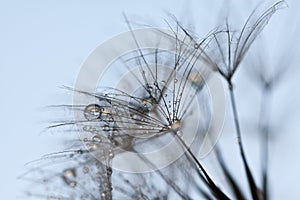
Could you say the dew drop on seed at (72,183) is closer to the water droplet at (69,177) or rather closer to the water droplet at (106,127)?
the water droplet at (69,177)

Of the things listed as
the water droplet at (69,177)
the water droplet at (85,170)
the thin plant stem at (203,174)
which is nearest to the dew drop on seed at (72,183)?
the water droplet at (69,177)

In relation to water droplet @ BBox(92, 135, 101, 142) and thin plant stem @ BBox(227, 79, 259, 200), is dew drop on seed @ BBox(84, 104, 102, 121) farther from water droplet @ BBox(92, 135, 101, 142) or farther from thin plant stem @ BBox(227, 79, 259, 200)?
thin plant stem @ BBox(227, 79, 259, 200)

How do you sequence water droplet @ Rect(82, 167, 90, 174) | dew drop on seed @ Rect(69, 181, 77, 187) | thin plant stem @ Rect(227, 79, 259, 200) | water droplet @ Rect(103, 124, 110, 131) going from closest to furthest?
thin plant stem @ Rect(227, 79, 259, 200) → water droplet @ Rect(103, 124, 110, 131) → water droplet @ Rect(82, 167, 90, 174) → dew drop on seed @ Rect(69, 181, 77, 187)

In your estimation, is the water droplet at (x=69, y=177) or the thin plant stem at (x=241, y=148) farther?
the water droplet at (x=69, y=177)

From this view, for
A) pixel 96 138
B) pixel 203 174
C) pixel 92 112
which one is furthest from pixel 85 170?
pixel 203 174

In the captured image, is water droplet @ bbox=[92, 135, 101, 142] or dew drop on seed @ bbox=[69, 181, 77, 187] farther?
dew drop on seed @ bbox=[69, 181, 77, 187]

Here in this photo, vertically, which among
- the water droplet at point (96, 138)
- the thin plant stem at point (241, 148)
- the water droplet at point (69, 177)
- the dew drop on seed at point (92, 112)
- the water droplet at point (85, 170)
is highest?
the water droplet at point (69, 177)

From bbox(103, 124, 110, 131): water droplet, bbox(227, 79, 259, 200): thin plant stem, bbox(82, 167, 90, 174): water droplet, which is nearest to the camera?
bbox(227, 79, 259, 200): thin plant stem

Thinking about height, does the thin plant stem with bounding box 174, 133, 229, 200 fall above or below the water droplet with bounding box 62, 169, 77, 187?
below

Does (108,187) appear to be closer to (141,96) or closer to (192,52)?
(141,96)

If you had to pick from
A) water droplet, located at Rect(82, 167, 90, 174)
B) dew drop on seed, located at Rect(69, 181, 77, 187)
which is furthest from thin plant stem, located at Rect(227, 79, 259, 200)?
dew drop on seed, located at Rect(69, 181, 77, 187)
